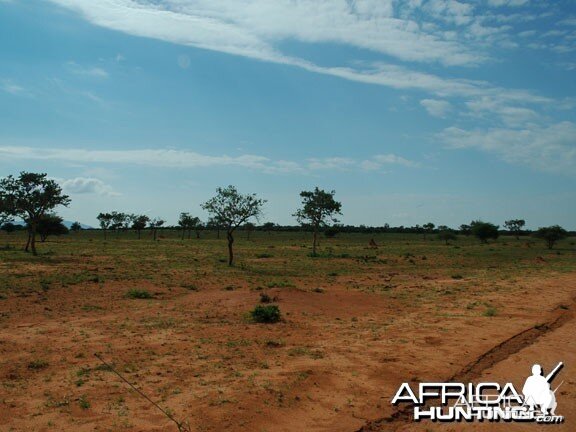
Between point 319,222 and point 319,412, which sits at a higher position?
point 319,222

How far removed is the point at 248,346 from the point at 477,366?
18.0 ft

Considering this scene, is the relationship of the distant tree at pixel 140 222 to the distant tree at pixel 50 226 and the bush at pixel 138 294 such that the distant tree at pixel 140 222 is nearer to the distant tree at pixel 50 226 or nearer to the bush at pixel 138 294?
the distant tree at pixel 50 226

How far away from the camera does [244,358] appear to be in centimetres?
1177

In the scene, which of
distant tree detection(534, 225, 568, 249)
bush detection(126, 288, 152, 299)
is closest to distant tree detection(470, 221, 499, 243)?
distant tree detection(534, 225, 568, 249)

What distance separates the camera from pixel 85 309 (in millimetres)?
18172

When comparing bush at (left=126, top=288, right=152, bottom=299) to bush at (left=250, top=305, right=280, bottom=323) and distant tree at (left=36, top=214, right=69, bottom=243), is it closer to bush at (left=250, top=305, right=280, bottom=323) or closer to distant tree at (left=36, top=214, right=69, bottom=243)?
bush at (left=250, top=305, right=280, bottom=323)

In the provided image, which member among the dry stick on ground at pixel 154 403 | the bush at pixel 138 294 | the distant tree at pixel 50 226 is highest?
the distant tree at pixel 50 226

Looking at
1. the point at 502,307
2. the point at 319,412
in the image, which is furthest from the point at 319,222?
the point at 319,412

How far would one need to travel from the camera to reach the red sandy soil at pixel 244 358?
822 cm

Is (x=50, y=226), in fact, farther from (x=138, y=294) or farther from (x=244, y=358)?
(x=244, y=358)

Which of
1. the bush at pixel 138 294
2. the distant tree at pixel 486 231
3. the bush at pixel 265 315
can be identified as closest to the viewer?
the bush at pixel 265 315

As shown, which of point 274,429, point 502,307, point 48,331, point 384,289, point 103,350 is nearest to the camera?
point 274,429

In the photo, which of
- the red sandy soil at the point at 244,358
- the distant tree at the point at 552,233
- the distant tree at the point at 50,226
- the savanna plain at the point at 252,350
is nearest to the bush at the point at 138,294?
the savanna plain at the point at 252,350

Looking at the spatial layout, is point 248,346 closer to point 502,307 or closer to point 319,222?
point 502,307
